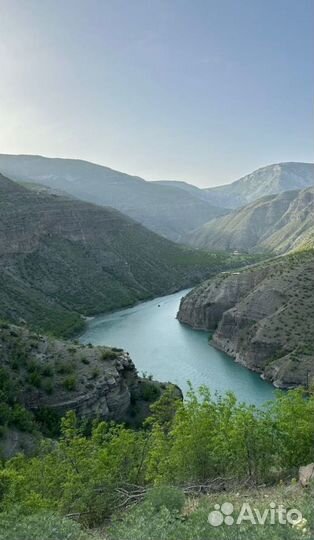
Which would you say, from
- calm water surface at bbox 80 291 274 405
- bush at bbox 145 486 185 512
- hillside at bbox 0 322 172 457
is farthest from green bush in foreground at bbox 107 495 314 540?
calm water surface at bbox 80 291 274 405

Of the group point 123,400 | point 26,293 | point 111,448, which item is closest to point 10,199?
point 26,293

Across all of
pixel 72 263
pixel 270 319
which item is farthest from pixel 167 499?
pixel 72 263

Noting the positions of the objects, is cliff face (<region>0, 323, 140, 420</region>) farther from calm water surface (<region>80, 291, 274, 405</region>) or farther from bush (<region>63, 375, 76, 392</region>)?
calm water surface (<region>80, 291, 274, 405</region>)

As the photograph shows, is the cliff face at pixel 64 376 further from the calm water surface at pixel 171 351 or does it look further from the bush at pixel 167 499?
the bush at pixel 167 499

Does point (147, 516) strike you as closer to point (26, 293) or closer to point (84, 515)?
point (84, 515)

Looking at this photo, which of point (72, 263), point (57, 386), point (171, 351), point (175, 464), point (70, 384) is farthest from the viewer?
point (72, 263)

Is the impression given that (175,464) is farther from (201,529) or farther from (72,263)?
(72,263)

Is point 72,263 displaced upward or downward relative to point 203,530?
downward
